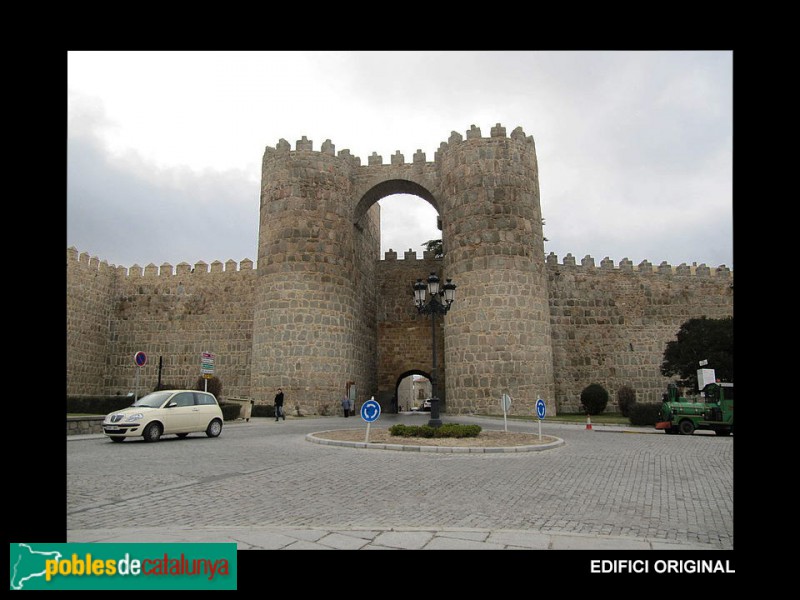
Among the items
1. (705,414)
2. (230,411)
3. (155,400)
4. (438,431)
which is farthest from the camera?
(230,411)

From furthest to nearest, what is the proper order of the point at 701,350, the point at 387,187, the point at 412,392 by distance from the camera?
the point at 412,392
the point at 387,187
the point at 701,350

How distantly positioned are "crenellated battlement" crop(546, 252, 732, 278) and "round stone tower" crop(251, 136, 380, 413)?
1287 cm

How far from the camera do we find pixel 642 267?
3216 centimetres

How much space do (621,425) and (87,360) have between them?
95.6ft

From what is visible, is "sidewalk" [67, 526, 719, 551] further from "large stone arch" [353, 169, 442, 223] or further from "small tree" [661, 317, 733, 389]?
"large stone arch" [353, 169, 442, 223]

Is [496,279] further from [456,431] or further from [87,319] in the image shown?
[87,319]

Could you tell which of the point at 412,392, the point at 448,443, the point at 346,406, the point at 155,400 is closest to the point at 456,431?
the point at 448,443

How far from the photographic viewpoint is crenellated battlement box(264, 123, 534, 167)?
2577 cm

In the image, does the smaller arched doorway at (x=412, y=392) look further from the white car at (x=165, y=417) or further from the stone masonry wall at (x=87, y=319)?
the white car at (x=165, y=417)

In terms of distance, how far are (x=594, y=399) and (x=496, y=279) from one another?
29.2ft

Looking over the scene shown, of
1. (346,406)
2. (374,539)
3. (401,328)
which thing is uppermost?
(401,328)

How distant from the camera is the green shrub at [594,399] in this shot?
2775cm
